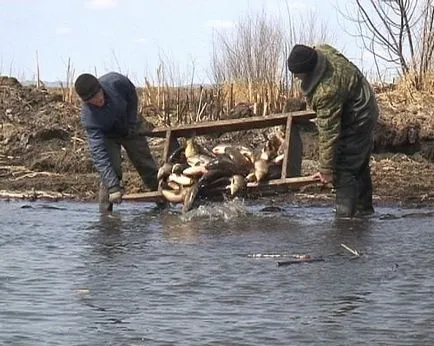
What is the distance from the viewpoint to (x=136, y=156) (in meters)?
12.4

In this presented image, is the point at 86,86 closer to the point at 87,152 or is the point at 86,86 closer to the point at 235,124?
the point at 235,124

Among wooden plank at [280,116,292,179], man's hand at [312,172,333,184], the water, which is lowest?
the water

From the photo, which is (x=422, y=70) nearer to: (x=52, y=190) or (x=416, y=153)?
(x=416, y=153)

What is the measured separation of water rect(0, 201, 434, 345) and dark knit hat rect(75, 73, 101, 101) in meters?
1.35

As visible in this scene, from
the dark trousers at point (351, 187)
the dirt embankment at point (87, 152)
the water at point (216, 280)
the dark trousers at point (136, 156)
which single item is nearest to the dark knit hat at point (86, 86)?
the dark trousers at point (136, 156)

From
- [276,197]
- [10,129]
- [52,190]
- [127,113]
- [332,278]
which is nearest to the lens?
[332,278]

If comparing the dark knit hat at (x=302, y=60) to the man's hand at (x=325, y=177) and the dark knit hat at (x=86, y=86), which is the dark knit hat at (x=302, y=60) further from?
the dark knit hat at (x=86, y=86)

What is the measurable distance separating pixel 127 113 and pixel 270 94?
7488 mm

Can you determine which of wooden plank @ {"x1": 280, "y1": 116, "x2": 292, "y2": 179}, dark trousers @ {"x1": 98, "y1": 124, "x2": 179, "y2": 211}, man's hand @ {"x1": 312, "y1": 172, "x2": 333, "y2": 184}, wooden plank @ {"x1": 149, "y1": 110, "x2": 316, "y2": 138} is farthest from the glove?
man's hand @ {"x1": 312, "y1": 172, "x2": 333, "y2": 184}

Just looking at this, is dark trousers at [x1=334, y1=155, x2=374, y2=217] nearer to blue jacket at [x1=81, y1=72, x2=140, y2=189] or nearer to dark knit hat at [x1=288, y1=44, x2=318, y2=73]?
dark knit hat at [x1=288, y1=44, x2=318, y2=73]

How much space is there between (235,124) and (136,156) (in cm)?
136

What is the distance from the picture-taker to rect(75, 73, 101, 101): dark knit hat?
11.0 m

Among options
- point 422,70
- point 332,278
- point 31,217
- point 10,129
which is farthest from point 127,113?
point 422,70

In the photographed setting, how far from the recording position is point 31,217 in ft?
40.5
